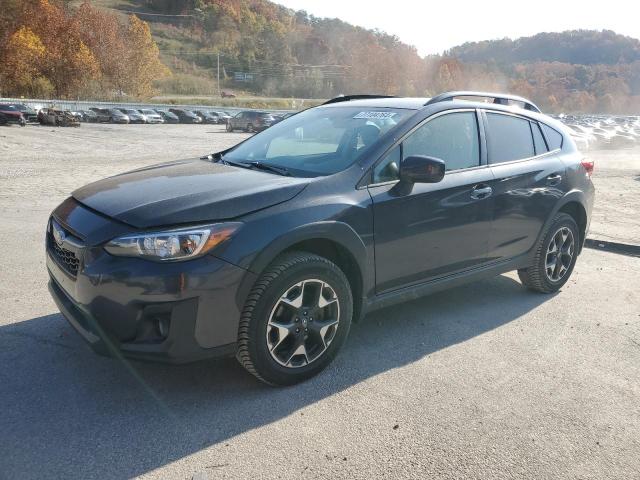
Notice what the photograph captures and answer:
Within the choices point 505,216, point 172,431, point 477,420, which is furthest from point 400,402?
point 505,216

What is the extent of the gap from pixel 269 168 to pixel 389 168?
804 mm

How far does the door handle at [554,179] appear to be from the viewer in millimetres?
4811

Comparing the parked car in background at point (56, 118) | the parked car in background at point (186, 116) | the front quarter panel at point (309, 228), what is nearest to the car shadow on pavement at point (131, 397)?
the front quarter panel at point (309, 228)

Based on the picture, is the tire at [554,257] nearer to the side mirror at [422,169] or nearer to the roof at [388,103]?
the roof at [388,103]

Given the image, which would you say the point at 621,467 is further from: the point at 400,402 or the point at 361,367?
the point at 361,367

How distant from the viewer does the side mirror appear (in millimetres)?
3486

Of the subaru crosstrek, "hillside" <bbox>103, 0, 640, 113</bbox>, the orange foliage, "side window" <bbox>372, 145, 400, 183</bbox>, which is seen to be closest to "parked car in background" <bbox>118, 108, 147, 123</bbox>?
the orange foliage

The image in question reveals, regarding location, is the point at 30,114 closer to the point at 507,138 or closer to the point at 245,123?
the point at 245,123

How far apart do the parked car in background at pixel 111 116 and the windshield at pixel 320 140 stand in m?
46.6

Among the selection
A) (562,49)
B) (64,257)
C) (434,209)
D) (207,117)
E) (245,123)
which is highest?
(562,49)

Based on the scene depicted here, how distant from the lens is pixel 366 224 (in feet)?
11.3

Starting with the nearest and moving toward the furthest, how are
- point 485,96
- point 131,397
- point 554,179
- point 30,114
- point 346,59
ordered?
1. point 131,397
2. point 485,96
3. point 554,179
4. point 30,114
5. point 346,59

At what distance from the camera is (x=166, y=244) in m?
2.79

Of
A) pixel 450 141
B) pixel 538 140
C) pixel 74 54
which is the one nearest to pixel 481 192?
pixel 450 141
